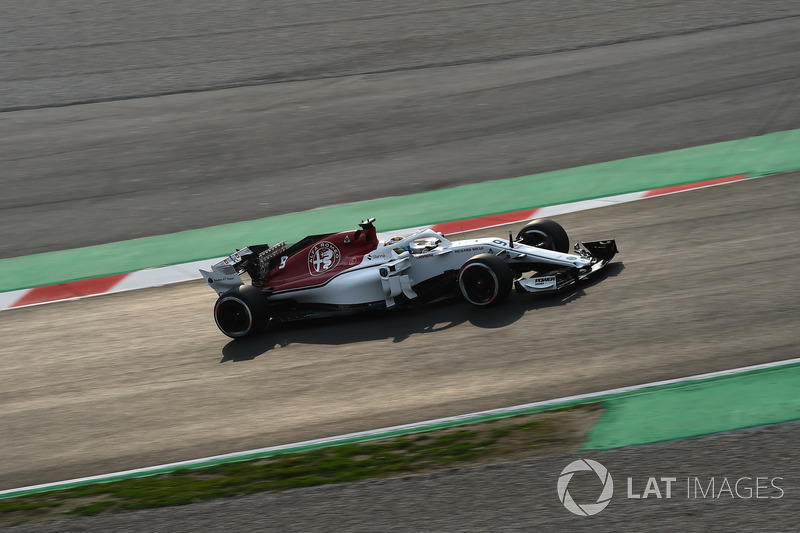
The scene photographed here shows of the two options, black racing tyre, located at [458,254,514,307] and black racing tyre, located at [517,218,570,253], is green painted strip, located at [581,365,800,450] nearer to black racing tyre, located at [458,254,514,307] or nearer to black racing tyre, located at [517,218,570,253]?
black racing tyre, located at [458,254,514,307]

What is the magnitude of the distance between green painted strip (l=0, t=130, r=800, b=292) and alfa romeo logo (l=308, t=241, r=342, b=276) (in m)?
3.04

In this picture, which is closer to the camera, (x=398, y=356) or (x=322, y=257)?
(x=398, y=356)

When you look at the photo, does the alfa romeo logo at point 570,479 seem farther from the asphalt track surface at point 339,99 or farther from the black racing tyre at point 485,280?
the asphalt track surface at point 339,99

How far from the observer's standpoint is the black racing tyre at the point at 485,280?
31.0 feet

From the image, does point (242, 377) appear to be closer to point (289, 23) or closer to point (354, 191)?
point (354, 191)

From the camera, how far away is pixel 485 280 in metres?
9.57

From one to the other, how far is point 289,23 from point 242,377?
56.0ft

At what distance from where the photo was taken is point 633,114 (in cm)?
1680

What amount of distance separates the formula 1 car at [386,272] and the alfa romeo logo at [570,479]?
3.25m

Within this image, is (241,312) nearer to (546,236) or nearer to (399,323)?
(399,323)

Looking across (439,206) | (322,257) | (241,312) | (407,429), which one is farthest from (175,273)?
(407,429)

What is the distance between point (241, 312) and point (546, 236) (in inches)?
134

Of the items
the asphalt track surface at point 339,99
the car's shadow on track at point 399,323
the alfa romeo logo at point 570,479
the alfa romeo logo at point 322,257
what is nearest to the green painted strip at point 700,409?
the alfa romeo logo at point 570,479

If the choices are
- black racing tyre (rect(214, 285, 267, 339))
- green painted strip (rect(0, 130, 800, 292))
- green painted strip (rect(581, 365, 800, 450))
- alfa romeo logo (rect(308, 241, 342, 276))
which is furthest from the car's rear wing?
green painted strip (rect(581, 365, 800, 450))
